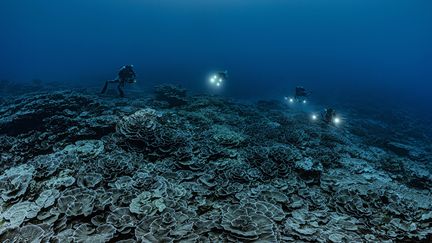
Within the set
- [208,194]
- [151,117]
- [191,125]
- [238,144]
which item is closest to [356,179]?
[238,144]

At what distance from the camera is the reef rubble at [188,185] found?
3945 mm

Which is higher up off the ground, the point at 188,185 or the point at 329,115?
the point at 329,115

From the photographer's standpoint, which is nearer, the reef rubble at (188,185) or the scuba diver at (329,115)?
the reef rubble at (188,185)

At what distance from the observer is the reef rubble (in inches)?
155

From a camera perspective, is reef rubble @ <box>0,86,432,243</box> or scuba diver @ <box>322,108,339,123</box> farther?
scuba diver @ <box>322,108,339,123</box>

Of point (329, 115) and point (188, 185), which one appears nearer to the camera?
point (188, 185)

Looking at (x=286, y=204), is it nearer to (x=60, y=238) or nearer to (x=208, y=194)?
(x=208, y=194)

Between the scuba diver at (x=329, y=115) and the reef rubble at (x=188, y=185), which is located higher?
the scuba diver at (x=329, y=115)

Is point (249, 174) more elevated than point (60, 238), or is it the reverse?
point (249, 174)

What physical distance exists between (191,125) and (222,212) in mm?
5472

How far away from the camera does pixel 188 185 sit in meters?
5.46

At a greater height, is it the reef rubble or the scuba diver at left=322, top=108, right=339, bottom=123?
the scuba diver at left=322, top=108, right=339, bottom=123

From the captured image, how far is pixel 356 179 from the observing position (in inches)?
265

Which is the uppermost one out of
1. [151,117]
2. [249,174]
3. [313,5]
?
[313,5]
